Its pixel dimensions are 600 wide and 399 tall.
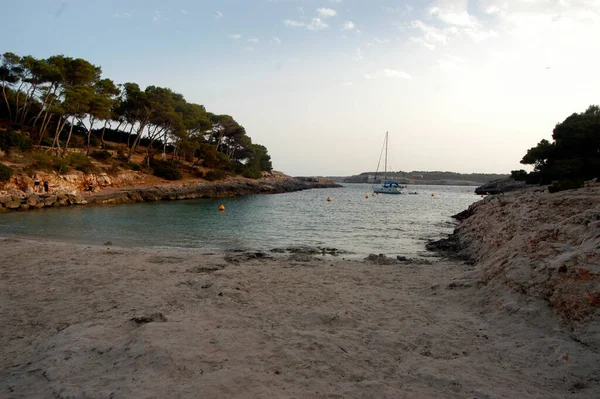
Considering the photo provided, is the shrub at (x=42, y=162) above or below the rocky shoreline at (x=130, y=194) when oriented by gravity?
above

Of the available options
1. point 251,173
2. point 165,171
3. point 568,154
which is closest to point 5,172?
point 165,171

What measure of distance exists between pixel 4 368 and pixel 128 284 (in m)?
3.77

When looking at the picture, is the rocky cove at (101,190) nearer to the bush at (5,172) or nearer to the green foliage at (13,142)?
the bush at (5,172)

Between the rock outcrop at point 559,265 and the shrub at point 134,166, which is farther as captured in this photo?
the shrub at point 134,166

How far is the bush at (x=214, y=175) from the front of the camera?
54.1 meters

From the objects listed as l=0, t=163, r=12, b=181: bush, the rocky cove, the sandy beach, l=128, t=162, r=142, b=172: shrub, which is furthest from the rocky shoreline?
the sandy beach

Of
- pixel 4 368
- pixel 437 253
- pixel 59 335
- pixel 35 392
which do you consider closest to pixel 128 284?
pixel 59 335

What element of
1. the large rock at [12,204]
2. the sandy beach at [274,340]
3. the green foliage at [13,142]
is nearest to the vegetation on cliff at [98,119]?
the green foliage at [13,142]

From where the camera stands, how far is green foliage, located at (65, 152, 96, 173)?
35406 mm

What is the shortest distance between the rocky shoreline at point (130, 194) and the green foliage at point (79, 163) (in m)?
2.51

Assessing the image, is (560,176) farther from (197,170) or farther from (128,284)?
(197,170)

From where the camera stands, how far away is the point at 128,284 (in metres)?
7.75

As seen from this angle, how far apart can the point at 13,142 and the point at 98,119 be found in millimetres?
10923

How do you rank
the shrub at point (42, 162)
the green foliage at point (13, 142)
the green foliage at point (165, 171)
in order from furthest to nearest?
1. the green foliage at point (165, 171)
2. the green foliage at point (13, 142)
3. the shrub at point (42, 162)
